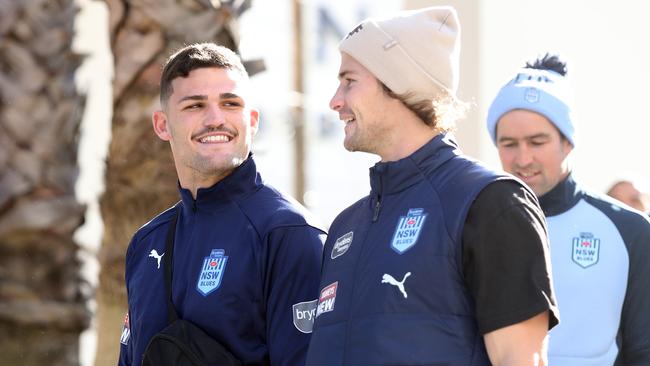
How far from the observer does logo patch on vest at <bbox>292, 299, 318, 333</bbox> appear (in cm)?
408

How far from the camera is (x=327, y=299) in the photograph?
3717mm

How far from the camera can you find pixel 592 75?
13797mm

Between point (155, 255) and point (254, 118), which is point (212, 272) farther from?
point (254, 118)

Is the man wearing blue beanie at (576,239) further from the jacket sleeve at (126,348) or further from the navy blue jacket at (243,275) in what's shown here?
the jacket sleeve at (126,348)

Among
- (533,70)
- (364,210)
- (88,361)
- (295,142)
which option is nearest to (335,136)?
(295,142)

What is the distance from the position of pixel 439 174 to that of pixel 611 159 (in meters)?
10.5

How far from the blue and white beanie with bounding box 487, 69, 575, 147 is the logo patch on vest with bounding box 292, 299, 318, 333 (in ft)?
4.14

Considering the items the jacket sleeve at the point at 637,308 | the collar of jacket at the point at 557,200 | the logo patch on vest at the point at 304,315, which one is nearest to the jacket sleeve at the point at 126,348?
the logo patch on vest at the point at 304,315

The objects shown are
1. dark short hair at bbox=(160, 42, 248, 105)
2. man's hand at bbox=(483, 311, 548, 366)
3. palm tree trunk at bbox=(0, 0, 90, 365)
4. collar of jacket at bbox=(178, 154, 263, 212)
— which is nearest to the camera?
man's hand at bbox=(483, 311, 548, 366)

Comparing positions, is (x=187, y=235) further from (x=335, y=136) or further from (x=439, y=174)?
(x=335, y=136)

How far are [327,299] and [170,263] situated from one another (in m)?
0.86

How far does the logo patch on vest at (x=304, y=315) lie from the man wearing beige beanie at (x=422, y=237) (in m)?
0.28

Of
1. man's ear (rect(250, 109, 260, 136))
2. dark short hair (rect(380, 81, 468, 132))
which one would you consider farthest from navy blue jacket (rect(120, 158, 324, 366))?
dark short hair (rect(380, 81, 468, 132))

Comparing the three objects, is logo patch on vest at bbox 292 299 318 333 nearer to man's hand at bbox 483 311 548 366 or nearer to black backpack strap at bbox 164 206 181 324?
black backpack strap at bbox 164 206 181 324
